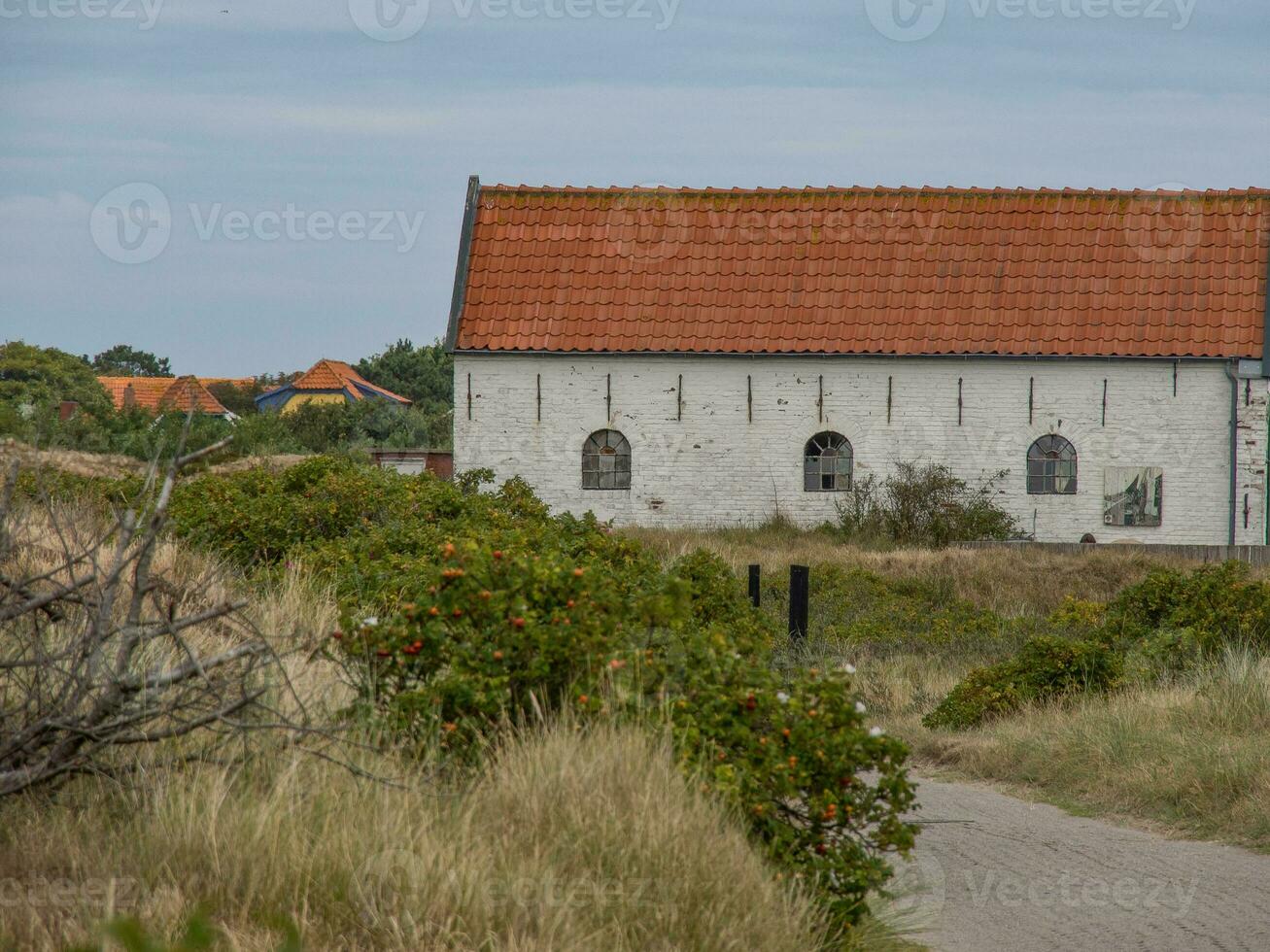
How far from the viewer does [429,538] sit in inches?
463

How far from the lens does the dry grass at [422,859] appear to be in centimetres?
420

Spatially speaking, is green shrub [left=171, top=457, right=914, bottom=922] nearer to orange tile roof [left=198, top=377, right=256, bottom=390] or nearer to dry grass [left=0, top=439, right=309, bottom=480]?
dry grass [left=0, top=439, right=309, bottom=480]

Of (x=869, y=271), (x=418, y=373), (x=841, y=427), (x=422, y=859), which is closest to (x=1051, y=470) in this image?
(x=841, y=427)

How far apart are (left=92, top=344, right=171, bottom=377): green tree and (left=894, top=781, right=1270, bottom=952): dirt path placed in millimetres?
102325

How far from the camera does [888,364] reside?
2703 centimetres

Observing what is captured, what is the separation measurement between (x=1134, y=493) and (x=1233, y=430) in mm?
2079

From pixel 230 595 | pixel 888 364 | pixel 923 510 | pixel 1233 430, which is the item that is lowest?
pixel 230 595

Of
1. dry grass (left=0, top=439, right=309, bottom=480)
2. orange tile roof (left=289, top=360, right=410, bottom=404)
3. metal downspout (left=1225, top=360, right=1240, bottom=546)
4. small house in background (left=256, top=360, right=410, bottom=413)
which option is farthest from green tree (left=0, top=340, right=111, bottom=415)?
metal downspout (left=1225, top=360, right=1240, bottom=546)

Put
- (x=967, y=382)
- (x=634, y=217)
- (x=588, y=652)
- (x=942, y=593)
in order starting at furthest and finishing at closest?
(x=634, y=217)
(x=967, y=382)
(x=942, y=593)
(x=588, y=652)

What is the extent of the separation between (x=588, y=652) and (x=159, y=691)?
168 cm

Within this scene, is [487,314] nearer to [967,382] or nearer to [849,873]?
[967,382]

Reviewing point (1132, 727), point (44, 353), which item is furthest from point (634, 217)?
point (44, 353)

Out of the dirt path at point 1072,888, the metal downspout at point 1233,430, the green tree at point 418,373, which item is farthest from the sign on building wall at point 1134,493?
the green tree at point 418,373

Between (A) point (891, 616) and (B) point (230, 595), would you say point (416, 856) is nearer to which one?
(B) point (230, 595)
